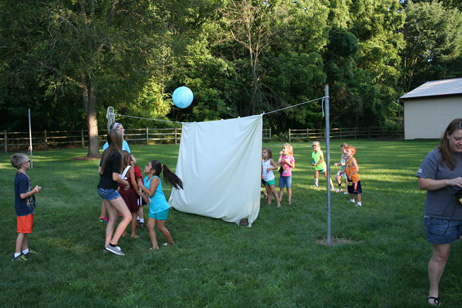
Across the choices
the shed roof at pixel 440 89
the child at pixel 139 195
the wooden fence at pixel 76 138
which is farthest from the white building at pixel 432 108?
the child at pixel 139 195

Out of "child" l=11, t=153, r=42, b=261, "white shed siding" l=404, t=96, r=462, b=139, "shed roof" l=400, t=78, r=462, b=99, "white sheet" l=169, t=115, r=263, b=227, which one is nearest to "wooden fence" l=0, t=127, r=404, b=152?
"white shed siding" l=404, t=96, r=462, b=139

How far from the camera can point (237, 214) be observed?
21.9 feet

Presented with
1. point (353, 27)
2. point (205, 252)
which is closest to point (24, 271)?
point (205, 252)

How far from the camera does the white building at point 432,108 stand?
31.2m

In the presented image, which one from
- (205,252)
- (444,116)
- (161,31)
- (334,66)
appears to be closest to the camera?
(205,252)

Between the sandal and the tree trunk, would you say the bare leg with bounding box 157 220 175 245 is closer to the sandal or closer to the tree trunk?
the sandal

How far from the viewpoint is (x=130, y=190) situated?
19.5 feet

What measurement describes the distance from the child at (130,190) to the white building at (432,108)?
1233 inches

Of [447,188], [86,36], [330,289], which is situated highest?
[86,36]

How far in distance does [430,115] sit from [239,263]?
33288mm

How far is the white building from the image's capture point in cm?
3115

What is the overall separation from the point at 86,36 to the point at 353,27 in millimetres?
29876

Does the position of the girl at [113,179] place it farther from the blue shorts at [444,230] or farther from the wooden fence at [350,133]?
the wooden fence at [350,133]

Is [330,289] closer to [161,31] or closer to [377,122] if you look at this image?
[161,31]
